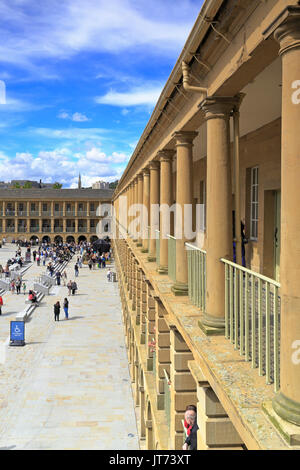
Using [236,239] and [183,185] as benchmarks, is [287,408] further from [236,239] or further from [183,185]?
[183,185]

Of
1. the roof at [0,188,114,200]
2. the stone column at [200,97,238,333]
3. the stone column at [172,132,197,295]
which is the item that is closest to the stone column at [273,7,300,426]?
the stone column at [200,97,238,333]

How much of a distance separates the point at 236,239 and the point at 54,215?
260 feet

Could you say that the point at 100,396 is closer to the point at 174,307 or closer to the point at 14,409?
the point at 14,409

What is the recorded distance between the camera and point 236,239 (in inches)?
198

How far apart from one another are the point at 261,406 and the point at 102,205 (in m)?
80.2

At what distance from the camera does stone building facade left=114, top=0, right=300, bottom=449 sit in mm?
2820

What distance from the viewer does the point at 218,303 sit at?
4.93 meters

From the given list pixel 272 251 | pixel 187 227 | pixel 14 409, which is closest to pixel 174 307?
pixel 187 227

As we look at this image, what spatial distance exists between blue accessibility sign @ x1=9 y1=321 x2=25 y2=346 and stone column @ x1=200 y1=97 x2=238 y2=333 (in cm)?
2068

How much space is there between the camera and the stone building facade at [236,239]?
2.82m

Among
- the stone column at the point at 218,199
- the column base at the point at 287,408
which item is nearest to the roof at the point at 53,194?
the stone column at the point at 218,199

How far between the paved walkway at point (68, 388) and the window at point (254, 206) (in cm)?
935

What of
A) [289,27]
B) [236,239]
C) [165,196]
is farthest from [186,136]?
[289,27]

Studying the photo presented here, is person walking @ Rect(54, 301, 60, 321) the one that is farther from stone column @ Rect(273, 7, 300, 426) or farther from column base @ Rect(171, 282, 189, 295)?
stone column @ Rect(273, 7, 300, 426)
